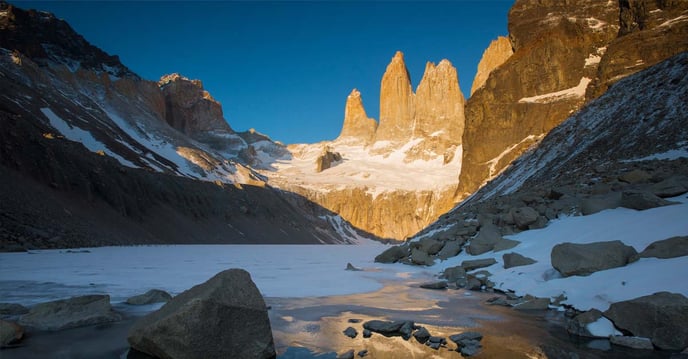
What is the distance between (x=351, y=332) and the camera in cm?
758

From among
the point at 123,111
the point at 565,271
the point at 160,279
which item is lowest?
the point at 160,279

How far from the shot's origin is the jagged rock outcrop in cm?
16025

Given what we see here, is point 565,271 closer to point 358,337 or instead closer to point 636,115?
point 358,337

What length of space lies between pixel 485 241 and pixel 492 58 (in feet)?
543

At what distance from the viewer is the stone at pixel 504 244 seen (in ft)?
53.2

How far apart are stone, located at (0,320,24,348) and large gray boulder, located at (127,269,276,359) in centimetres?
213

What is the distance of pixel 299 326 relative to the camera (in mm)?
8234

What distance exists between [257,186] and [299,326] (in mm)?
103825

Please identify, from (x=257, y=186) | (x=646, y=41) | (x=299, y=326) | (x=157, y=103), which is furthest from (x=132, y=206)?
(x=157, y=103)

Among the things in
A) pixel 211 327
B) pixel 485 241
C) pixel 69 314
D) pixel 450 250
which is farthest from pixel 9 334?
pixel 450 250

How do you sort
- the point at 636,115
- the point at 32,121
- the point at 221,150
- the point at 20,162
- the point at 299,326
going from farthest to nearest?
the point at 221,150
the point at 32,121
the point at 20,162
the point at 636,115
the point at 299,326

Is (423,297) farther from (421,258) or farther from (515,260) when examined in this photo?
(421,258)

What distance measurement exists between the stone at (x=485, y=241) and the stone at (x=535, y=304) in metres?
7.82

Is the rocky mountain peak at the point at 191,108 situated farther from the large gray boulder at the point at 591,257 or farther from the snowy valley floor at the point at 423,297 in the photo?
the large gray boulder at the point at 591,257
